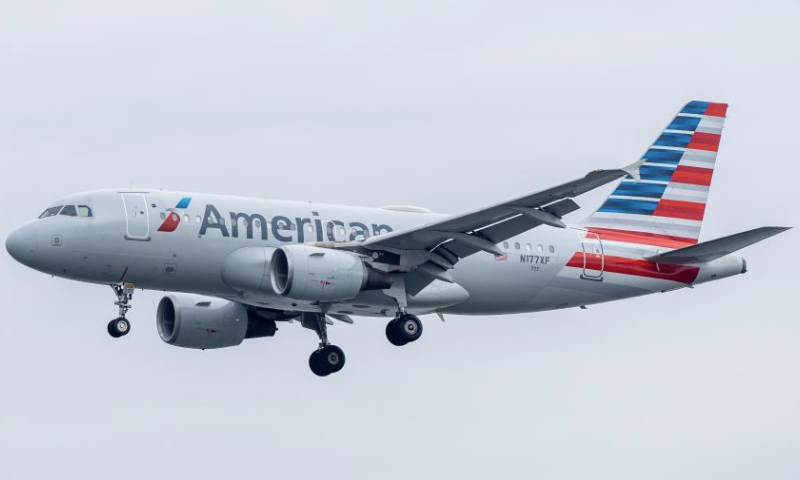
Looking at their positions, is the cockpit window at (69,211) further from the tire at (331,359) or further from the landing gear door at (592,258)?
the landing gear door at (592,258)

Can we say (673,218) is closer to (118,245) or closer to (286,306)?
(286,306)

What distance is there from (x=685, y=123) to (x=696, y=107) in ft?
2.50

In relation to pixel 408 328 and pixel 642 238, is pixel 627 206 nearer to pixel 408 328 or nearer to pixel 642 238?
pixel 642 238

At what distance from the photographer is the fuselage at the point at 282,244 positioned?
148ft

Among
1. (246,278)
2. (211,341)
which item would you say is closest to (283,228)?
(246,278)

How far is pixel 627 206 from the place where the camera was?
5328 centimetres

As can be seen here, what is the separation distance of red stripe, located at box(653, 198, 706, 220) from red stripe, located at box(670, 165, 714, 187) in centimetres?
86

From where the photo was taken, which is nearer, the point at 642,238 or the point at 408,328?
the point at 408,328

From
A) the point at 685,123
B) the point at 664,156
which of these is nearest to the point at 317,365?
the point at 664,156

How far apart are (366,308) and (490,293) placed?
3930 millimetres

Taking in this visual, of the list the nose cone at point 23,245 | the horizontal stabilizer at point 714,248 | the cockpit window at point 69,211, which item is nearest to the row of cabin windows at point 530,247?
the horizontal stabilizer at point 714,248

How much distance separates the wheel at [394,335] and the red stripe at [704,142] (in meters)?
14.1

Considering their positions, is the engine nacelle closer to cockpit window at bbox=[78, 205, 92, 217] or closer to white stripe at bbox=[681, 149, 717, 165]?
cockpit window at bbox=[78, 205, 92, 217]

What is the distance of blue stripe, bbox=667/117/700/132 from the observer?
183 feet
